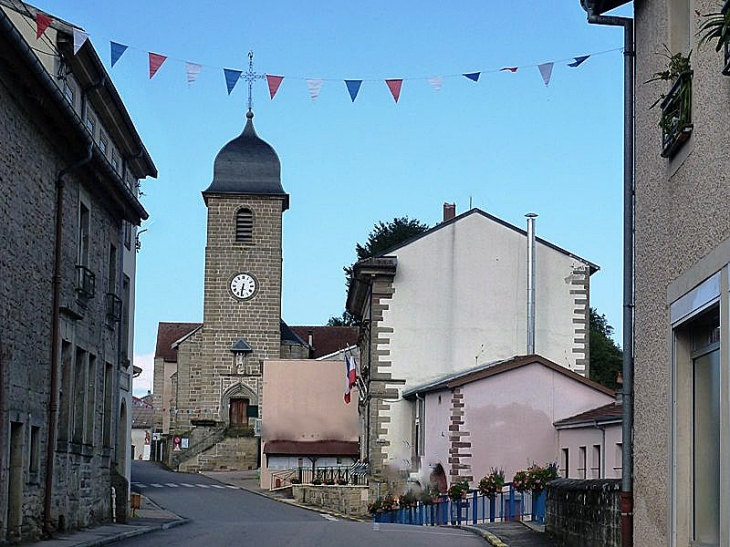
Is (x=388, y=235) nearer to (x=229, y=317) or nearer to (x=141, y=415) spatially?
(x=229, y=317)

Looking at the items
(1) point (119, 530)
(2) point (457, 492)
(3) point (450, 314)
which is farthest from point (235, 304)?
(1) point (119, 530)

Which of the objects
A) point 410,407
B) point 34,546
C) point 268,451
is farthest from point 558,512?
point 268,451

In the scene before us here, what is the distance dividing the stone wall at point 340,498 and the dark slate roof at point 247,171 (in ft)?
99.3

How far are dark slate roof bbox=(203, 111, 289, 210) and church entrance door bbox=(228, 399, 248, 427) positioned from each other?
11664 millimetres

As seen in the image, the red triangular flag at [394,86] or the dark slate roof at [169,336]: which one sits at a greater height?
the dark slate roof at [169,336]

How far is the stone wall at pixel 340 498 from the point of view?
3575 cm

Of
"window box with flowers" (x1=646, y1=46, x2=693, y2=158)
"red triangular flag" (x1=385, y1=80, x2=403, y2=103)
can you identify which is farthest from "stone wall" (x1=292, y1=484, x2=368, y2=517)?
"window box with flowers" (x1=646, y1=46, x2=693, y2=158)

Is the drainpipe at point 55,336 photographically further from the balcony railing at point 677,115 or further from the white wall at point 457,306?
the white wall at point 457,306

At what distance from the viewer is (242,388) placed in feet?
224

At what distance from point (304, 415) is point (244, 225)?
711 inches

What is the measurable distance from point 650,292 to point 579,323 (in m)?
29.6

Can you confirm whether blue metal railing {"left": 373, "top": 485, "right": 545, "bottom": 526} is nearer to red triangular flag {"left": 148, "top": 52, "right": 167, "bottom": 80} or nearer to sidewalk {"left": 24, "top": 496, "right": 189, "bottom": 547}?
sidewalk {"left": 24, "top": 496, "right": 189, "bottom": 547}

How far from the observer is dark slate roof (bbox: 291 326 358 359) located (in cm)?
8325

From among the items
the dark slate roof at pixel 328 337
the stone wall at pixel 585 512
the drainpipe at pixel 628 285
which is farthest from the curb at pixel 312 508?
the dark slate roof at pixel 328 337
